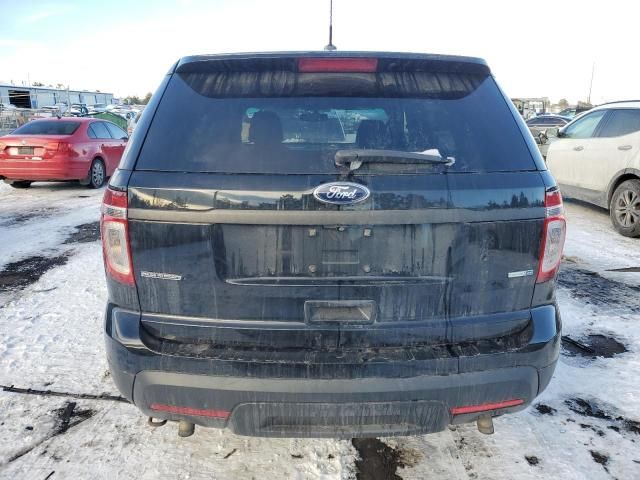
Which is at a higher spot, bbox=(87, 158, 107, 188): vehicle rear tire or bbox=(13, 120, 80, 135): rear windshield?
bbox=(13, 120, 80, 135): rear windshield

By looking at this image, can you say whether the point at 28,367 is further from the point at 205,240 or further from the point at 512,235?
the point at 512,235

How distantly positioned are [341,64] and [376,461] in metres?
1.90

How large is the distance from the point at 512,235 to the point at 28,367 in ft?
10.2

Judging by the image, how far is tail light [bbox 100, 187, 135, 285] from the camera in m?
1.92

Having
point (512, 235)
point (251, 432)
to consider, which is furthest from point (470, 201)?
point (251, 432)

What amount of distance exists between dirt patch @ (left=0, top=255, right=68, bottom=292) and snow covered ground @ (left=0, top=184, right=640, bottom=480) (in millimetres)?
691

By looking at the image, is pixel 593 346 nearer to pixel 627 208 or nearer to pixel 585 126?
pixel 627 208

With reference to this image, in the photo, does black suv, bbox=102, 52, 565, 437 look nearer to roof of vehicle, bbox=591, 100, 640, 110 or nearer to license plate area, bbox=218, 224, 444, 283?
license plate area, bbox=218, 224, 444, 283

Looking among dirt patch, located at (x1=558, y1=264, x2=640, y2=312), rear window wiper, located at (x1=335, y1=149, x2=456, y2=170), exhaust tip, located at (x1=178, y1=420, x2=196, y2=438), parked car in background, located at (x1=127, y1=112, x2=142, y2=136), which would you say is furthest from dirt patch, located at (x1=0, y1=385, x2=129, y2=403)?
dirt patch, located at (x1=558, y1=264, x2=640, y2=312)

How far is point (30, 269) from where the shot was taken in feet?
17.2

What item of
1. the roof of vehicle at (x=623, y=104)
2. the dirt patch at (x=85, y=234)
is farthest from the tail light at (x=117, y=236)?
the roof of vehicle at (x=623, y=104)

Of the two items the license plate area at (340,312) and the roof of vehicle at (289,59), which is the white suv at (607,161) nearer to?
the roof of vehicle at (289,59)

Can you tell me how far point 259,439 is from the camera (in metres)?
2.54

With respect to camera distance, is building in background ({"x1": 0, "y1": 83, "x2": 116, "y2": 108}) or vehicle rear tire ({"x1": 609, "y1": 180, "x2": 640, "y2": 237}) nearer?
vehicle rear tire ({"x1": 609, "y1": 180, "x2": 640, "y2": 237})
